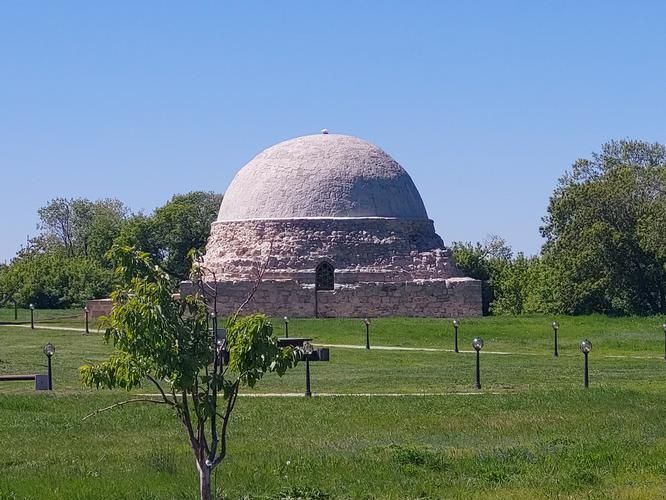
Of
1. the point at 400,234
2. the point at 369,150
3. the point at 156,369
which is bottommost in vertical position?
the point at 156,369

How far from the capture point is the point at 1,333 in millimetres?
41562

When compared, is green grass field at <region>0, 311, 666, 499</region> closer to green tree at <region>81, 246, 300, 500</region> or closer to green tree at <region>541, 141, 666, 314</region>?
green tree at <region>81, 246, 300, 500</region>

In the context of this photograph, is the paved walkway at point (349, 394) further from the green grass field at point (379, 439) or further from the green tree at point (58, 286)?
the green tree at point (58, 286)

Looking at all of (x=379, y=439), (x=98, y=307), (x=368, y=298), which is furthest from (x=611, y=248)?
(x=379, y=439)

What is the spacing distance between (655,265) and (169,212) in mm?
29433

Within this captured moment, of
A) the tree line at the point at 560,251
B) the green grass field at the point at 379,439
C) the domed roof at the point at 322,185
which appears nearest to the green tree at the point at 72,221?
the tree line at the point at 560,251

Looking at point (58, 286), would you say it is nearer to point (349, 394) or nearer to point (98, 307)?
point (98, 307)

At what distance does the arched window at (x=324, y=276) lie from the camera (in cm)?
5044

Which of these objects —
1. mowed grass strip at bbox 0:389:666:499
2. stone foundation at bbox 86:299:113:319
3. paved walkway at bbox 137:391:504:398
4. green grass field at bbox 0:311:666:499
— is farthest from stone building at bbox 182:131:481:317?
mowed grass strip at bbox 0:389:666:499

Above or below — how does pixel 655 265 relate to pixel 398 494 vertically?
above

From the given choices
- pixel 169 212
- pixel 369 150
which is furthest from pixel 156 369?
pixel 169 212

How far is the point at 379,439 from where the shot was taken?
16453mm

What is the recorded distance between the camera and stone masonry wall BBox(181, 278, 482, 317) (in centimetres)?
4891

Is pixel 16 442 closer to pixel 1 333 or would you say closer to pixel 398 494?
pixel 398 494
